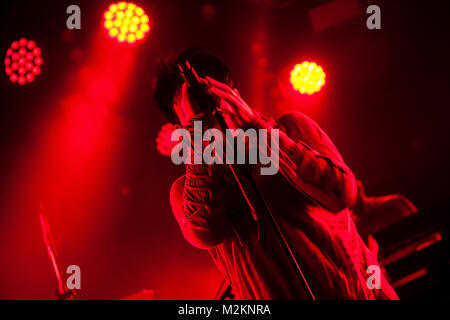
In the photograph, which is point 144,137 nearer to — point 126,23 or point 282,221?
point 126,23

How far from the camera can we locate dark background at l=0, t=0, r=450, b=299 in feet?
8.49

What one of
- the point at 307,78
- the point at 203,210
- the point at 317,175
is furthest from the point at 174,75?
the point at 307,78

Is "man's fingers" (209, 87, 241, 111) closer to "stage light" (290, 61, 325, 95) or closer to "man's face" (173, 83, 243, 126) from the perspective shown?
"man's face" (173, 83, 243, 126)

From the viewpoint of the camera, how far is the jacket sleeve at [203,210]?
112cm

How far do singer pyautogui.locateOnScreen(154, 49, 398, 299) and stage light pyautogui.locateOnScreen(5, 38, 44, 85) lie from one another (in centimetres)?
180

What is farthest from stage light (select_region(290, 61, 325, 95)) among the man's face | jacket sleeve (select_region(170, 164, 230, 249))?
jacket sleeve (select_region(170, 164, 230, 249))

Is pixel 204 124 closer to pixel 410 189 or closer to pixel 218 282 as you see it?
pixel 218 282

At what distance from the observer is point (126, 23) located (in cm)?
262

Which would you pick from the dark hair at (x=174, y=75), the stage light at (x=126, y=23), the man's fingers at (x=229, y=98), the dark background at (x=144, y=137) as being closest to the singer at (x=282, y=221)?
the man's fingers at (x=229, y=98)

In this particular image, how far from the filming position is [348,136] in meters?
2.78

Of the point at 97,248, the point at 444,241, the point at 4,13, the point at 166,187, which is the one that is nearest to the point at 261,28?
the point at 166,187

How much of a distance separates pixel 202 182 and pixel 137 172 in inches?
66.6

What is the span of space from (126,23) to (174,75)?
1449 millimetres
